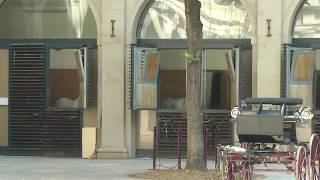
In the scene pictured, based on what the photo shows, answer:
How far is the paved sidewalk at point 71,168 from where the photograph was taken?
13.8 meters

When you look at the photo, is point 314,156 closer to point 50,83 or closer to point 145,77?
point 145,77

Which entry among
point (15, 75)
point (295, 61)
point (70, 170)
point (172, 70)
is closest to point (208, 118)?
point (172, 70)

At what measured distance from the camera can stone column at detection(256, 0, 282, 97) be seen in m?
17.0

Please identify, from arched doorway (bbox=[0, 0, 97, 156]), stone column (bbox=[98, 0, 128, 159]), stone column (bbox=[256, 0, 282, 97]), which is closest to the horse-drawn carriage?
stone column (bbox=[256, 0, 282, 97])

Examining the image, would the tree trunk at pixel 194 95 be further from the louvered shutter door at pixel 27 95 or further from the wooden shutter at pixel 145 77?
the louvered shutter door at pixel 27 95

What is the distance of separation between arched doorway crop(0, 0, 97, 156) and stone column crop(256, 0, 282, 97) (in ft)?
15.0

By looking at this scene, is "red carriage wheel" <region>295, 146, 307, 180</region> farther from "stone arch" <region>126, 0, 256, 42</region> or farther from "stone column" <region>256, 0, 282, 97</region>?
"stone arch" <region>126, 0, 256, 42</region>

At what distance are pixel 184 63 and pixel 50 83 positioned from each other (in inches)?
149

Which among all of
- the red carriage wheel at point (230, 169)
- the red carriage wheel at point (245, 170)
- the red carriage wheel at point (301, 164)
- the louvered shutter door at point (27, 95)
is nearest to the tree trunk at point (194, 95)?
the red carriage wheel at point (245, 170)

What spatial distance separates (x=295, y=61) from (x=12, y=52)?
7.79 metres

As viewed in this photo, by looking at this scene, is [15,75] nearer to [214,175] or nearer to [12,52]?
[12,52]

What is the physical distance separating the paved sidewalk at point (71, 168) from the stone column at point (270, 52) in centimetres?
236

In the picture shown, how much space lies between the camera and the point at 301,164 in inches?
363

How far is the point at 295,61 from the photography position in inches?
659
